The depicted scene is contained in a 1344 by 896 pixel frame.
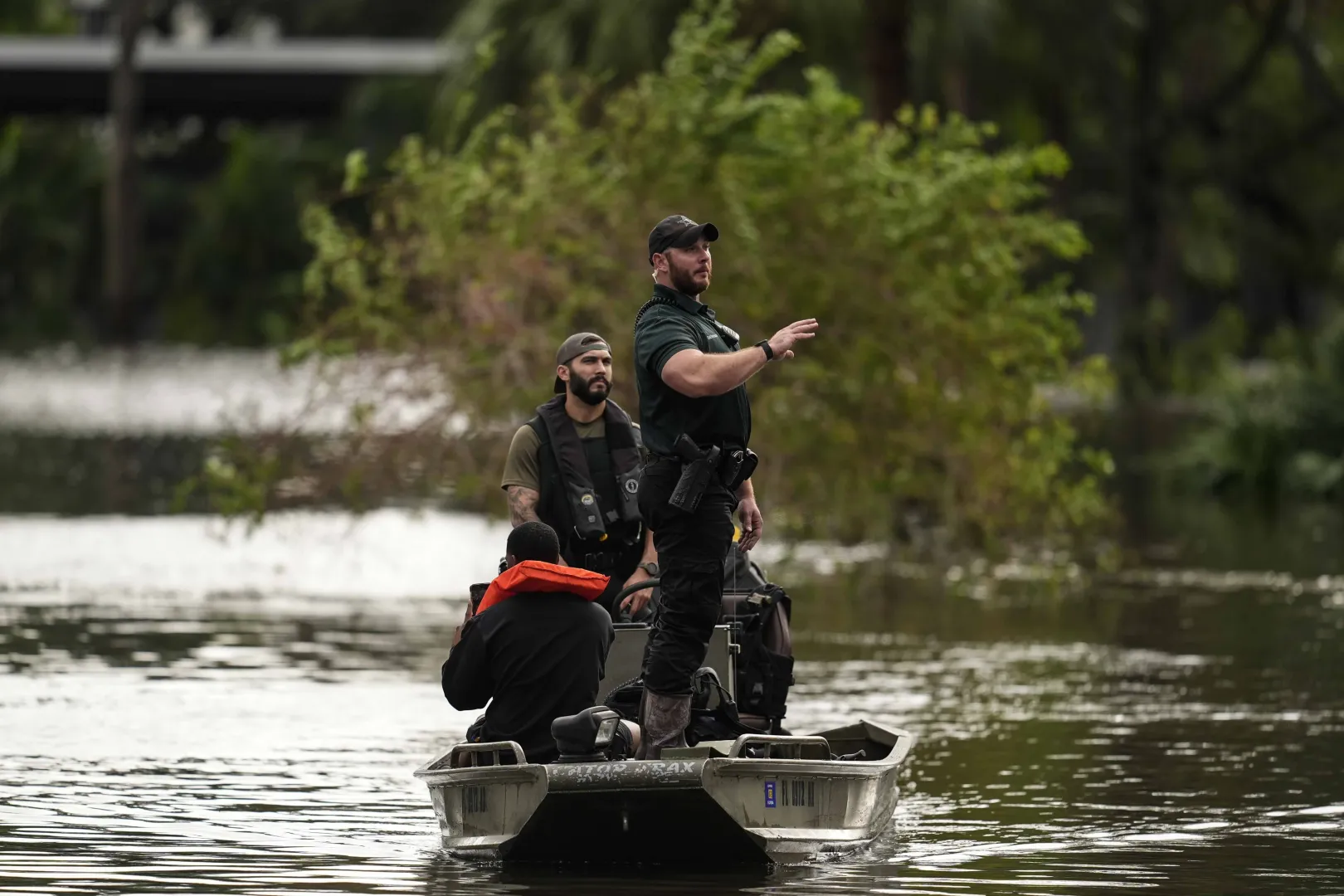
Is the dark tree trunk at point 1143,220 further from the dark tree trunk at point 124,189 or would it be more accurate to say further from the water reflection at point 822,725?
the dark tree trunk at point 124,189

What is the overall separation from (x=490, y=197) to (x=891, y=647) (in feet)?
17.6

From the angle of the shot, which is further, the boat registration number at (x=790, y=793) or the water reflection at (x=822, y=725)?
the water reflection at (x=822, y=725)

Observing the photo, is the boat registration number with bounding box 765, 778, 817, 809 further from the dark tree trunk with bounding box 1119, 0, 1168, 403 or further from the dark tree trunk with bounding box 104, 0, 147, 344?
the dark tree trunk with bounding box 104, 0, 147, 344

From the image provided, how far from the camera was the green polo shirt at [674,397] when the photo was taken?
1084cm

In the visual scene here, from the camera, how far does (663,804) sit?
10.6 m

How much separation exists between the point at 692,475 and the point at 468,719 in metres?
5.70

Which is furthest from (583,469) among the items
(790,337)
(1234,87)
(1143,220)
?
(1234,87)

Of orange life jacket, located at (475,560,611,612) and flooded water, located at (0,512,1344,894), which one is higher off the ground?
orange life jacket, located at (475,560,611,612)

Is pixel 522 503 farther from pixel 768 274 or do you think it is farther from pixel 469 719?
pixel 768 274

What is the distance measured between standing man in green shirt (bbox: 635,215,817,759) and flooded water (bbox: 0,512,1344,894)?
95 centimetres

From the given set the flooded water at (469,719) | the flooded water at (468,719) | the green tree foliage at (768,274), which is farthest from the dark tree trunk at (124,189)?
the green tree foliage at (768,274)

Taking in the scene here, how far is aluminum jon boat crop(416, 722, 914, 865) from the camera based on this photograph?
1053 centimetres

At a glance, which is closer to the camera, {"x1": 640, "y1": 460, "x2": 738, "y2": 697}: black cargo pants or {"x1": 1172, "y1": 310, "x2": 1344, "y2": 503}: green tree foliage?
{"x1": 640, "y1": 460, "x2": 738, "y2": 697}: black cargo pants

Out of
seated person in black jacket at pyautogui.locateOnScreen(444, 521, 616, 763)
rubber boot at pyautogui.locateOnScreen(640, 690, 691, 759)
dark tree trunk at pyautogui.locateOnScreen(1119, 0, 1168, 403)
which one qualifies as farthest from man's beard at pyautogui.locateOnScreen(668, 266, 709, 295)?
dark tree trunk at pyautogui.locateOnScreen(1119, 0, 1168, 403)
